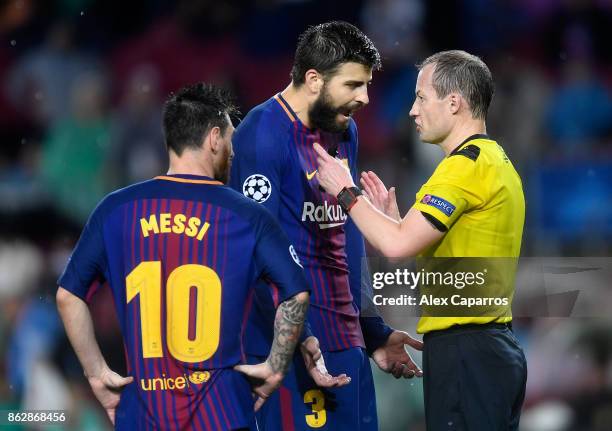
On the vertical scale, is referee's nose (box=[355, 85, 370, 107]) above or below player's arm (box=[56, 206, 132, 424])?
above

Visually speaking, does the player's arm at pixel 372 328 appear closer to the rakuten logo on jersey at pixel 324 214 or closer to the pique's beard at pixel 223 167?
the rakuten logo on jersey at pixel 324 214

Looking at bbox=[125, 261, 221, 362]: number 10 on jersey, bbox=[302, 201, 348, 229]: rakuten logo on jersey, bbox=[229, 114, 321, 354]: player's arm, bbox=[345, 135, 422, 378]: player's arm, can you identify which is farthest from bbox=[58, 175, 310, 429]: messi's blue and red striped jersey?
bbox=[345, 135, 422, 378]: player's arm

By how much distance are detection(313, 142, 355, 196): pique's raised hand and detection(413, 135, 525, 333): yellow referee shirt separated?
0.30 m

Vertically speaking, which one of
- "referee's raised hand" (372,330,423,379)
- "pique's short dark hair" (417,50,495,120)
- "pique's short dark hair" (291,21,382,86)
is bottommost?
"referee's raised hand" (372,330,423,379)

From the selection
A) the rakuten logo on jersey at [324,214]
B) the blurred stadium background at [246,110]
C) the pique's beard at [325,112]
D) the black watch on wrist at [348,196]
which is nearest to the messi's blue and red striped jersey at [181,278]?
the black watch on wrist at [348,196]

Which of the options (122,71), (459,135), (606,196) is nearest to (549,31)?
(606,196)

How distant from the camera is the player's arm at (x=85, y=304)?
3.48 m

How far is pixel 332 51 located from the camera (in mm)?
4426

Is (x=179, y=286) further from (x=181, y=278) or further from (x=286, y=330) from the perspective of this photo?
(x=286, y=330)

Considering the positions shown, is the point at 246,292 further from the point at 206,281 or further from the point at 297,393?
the point at 297,393

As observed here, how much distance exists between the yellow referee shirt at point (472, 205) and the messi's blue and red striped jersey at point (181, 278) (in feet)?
1.97

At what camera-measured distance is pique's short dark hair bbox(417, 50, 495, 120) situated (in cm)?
388

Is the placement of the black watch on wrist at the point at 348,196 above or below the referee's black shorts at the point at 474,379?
above

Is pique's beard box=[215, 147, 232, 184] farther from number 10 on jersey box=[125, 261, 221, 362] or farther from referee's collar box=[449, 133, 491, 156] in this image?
referee's collar box=[449, 133, 491, 156]
